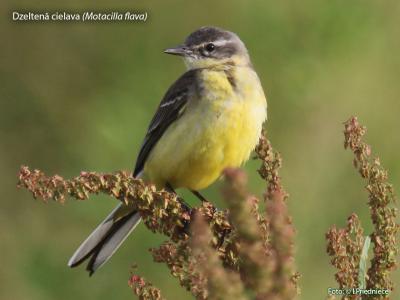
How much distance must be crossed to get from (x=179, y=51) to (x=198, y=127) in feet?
2.73

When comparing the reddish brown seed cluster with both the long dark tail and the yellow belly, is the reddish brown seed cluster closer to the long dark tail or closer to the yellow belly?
the yellow belly

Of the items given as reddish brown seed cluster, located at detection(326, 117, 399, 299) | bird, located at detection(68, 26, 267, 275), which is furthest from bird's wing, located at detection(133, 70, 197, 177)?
reddish brown seed cluster, located at detection(326, 117, 399, 299)

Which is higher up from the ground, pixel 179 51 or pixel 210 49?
pixel 210 49

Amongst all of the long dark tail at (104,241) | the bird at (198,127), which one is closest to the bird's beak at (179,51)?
the bird at (198,127)

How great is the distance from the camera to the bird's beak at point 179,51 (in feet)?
21.4

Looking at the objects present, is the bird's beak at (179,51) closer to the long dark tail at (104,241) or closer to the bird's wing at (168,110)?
the bird's wing at (168,110)

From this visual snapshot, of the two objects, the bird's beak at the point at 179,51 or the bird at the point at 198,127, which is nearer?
the bird at the point at 198,127

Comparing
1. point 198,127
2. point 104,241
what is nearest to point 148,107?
point 198,127

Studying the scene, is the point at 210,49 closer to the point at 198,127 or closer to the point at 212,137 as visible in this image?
the point at 198,127

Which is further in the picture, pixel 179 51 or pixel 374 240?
pixel 179 51

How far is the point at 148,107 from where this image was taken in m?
6.99

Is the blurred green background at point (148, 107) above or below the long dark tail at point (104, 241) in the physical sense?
above

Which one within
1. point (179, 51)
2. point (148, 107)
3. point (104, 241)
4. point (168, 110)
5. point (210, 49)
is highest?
point (210, 49)

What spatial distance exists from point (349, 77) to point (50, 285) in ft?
9.65
